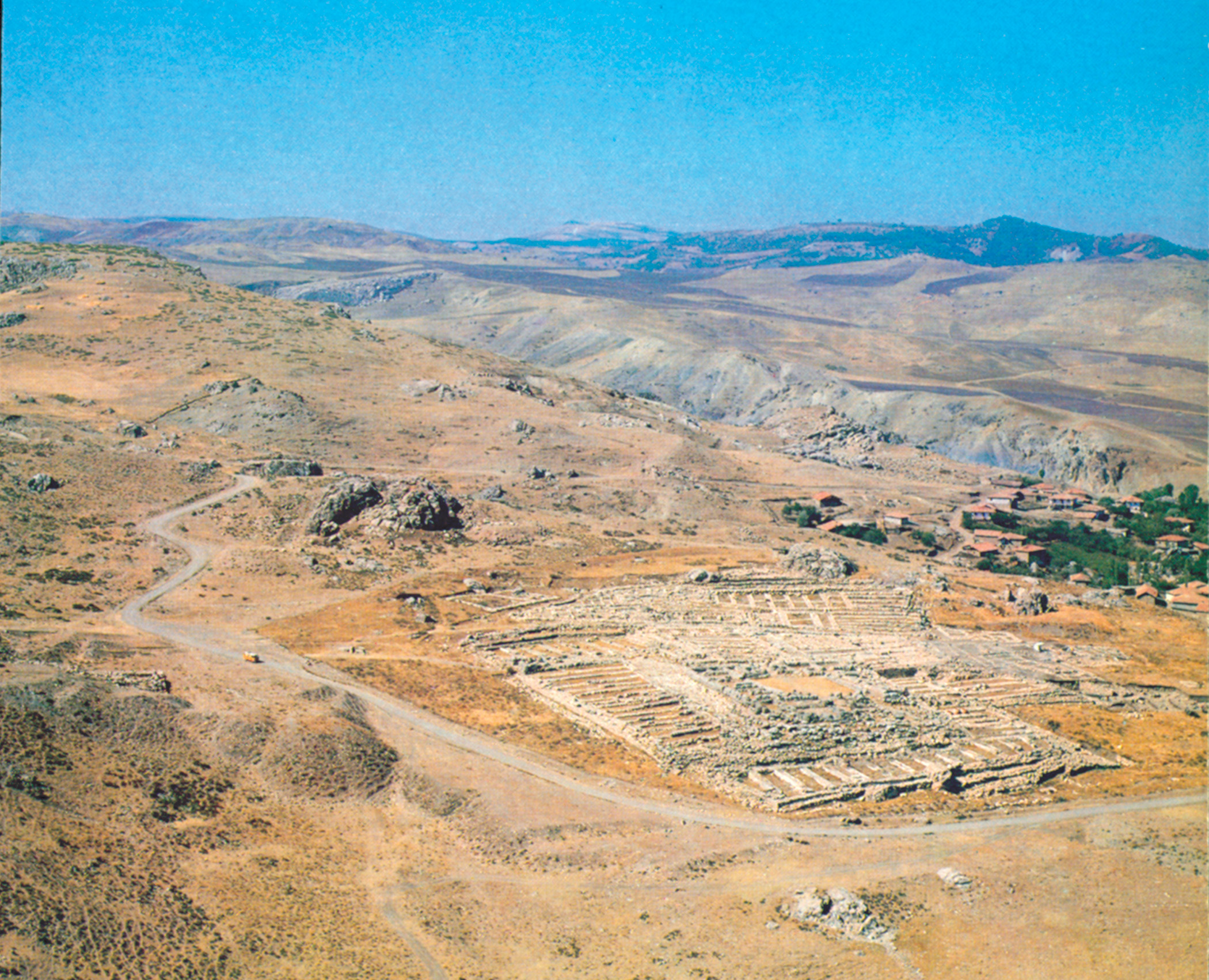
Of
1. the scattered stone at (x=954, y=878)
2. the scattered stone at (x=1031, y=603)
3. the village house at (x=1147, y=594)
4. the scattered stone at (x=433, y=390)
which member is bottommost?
the scattered stone at (x=954, y=878)

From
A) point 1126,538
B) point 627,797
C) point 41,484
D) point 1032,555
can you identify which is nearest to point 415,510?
point 41,484

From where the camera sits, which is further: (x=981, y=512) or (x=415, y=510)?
(x=981, y=512)

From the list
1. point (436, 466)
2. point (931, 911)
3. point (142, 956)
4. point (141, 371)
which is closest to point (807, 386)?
point (436, 466)

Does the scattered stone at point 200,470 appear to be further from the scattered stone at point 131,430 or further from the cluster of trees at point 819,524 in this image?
the cluster of trees at point 819,524

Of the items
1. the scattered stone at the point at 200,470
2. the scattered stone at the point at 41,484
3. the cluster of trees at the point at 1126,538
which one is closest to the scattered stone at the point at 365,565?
the scattered stone at the point at 200,470

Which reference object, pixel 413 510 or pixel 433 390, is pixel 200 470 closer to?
pixel 413 510

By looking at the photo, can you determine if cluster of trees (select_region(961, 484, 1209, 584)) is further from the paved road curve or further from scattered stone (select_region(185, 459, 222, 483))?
scattered stone (select_region(185, 459, 222, 483))
